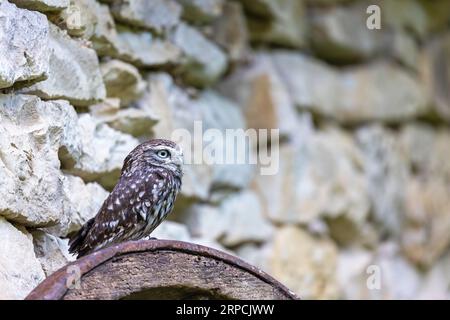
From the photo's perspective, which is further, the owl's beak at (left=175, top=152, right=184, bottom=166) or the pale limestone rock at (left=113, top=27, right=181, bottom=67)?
the pale limestone rock at (left=113, top=27, right=181, bottom=67)

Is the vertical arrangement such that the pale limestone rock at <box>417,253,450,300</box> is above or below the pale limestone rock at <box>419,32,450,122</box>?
below

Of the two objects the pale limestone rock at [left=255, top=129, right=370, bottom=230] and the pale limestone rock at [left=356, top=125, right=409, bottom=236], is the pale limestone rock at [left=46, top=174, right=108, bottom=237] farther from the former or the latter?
the pale limestone rock at [left=356, top=125, right=409, bottom=236]

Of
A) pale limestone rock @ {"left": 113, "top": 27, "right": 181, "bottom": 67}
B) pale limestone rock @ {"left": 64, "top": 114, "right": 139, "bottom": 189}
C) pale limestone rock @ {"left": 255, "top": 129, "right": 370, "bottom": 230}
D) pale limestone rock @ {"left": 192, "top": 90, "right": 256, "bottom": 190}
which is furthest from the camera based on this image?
pale limestone rock @ {"left": 255, "top": 129, "right": 370, "bottom": 230}

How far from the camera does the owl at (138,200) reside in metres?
3.16

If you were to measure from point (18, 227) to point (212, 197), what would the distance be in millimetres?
1866

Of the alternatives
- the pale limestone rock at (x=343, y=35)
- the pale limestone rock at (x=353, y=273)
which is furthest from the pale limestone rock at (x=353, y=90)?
the pale limestone rock at (x=353, y=273)

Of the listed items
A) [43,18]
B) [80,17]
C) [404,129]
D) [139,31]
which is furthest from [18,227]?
[404,129]

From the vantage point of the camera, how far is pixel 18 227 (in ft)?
9.57

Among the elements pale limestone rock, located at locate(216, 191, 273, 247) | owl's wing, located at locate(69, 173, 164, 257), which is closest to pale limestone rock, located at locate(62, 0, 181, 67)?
owl's wing, located at locate(69, 173, 164, 257)

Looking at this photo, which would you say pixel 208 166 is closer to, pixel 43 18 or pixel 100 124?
pixel 100 124

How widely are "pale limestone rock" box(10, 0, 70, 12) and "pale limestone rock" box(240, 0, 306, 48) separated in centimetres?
196

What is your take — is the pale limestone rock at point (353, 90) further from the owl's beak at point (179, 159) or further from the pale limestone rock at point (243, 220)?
the owl's beak at point (179, 159)

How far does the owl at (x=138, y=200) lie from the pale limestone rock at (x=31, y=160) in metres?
0.15

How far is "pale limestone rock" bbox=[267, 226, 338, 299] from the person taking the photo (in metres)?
4.99
